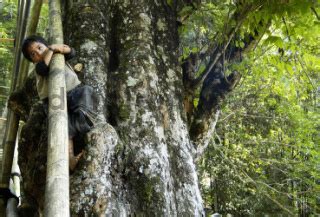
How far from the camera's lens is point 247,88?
7.56 m

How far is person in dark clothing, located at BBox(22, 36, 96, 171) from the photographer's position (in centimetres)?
238

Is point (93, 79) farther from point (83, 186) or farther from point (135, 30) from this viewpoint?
point (83, 186)

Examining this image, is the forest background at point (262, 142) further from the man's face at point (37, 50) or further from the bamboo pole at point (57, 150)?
the bamboo pole at point (57, 150)

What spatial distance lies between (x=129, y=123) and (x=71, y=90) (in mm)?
491

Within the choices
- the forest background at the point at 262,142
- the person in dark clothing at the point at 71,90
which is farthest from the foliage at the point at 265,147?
the person in dark clothing at the point at 71,90

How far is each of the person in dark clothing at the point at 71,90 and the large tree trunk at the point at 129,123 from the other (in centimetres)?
15

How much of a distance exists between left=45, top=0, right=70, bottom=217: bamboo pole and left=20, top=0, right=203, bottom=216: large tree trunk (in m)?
0.42

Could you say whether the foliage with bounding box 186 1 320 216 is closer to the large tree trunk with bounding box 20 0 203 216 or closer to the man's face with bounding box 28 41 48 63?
the large tree trunk with bounding box 20 0 203 216

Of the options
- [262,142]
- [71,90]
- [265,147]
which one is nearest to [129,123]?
[71,90]

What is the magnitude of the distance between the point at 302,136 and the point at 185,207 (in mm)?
5551

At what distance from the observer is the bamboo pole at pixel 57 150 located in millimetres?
1480

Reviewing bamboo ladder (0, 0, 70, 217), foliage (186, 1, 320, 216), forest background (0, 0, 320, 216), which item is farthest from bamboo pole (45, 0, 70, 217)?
foliage (186, 1, 320, 216)

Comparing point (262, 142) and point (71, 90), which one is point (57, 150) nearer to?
point (71, 90)

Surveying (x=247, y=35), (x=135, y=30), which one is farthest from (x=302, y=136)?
(x=135, y=30)
